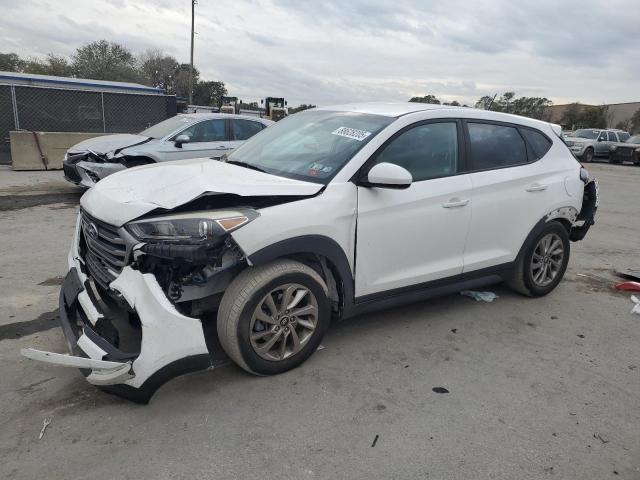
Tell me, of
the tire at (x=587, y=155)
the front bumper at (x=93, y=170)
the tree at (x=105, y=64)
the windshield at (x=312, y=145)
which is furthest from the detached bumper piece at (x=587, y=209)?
the tree at (x=105, y=64)

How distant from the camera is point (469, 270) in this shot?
4.05 meters

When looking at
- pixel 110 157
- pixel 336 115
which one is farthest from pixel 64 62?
pixel 336 115

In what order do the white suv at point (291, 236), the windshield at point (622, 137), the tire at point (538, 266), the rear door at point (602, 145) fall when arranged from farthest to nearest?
the windshield at point (622, 137), the rear door at point (602, 145), the tire at point (538, 266), the white suv at point (291, 236)

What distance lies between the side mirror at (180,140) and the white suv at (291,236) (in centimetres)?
480

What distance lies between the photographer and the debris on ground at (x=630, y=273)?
547 centimetres

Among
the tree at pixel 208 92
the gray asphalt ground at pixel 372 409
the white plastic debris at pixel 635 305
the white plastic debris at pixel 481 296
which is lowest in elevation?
the gray asphalt ground at pixel 372 409

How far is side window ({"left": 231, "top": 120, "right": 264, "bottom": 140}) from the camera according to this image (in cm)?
959

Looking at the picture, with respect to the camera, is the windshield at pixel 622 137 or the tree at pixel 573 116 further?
the tree at pixel 573 116

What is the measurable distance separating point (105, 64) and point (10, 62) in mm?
9577

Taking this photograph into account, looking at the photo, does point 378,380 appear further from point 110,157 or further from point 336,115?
point 110,157

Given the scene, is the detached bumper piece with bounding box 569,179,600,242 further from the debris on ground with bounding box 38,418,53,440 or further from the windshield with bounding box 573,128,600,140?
the windshield with bounding box 573,128,600,140

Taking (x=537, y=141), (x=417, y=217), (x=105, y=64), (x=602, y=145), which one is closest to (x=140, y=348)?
(x=417, y=217)

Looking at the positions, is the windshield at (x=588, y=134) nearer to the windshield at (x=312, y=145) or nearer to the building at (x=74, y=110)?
the building at (x=74, y=110)

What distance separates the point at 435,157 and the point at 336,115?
89 cm
